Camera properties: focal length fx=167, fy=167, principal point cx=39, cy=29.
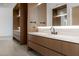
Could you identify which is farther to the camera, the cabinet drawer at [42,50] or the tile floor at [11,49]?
the tile floor at [11,49]

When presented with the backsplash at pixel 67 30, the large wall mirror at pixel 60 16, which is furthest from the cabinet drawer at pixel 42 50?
the large wall mirror at pixel 60 16

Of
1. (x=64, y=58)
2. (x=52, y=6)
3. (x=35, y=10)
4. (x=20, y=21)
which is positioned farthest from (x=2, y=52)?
(x=64, y=58)

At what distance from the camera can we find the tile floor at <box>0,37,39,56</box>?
4.32 m

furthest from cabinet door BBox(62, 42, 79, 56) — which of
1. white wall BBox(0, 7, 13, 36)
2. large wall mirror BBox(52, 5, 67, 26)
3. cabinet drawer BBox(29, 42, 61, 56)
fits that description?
white wall BBox(0, 7, 13, 36)

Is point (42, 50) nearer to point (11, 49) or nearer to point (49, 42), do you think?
point (49, 42)

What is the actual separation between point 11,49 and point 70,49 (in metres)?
2.43

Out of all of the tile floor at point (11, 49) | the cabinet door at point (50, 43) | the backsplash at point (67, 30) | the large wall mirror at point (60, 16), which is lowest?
the tile floor at point (11, 49)

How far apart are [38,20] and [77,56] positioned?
8.03ft

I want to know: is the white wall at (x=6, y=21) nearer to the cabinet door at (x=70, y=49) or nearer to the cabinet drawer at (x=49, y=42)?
the cabinet drawer at (x=49, y=42)

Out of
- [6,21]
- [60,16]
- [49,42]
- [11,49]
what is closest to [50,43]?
[49,42]

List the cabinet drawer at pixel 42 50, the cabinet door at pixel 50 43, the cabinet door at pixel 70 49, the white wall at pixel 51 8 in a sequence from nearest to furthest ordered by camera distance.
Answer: the cabinet door at pixel 70 49, the cabinet door at pixel 50 43, the cabinet drawer at pixel 42 50, the white wall at pixel 51 8

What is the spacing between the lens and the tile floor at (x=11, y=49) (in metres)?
4.32

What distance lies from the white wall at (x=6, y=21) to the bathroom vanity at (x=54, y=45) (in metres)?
0.78

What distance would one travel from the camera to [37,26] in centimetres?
499
